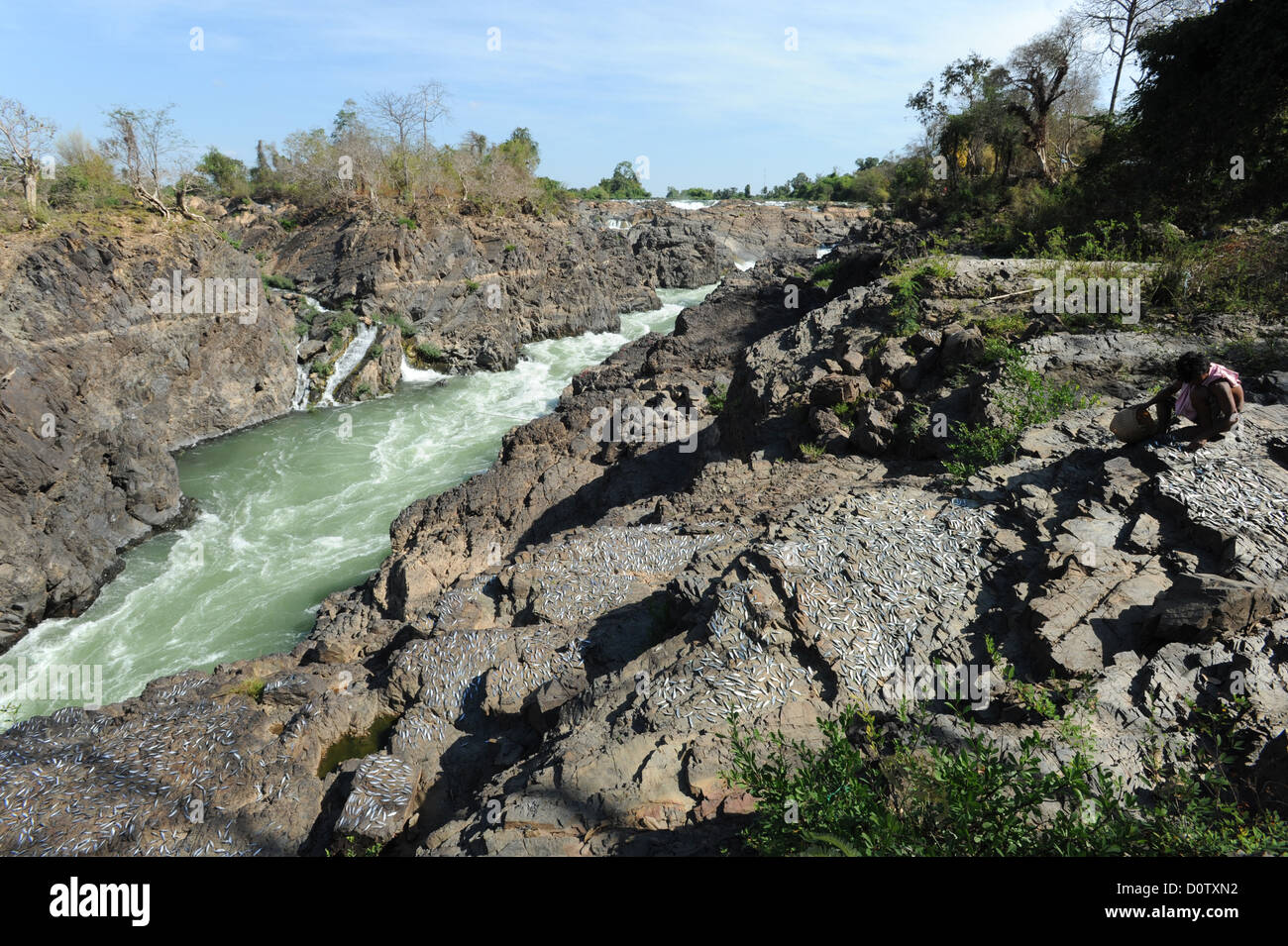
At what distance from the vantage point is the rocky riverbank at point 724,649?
3.89 metres

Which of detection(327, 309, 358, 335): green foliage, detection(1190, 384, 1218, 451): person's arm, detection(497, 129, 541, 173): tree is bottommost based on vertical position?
detection(1190, 384, 1218, 451): person's arm

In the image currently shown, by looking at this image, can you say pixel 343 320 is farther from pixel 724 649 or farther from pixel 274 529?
pixel 724 649

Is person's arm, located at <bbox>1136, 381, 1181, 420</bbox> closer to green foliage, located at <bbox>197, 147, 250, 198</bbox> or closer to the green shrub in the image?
the green shrub

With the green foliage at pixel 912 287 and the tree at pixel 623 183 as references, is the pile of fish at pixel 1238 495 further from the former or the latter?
the tree at pixel 623 183

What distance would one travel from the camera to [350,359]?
69.7 feet

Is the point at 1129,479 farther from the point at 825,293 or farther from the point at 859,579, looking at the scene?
the point at 825,293

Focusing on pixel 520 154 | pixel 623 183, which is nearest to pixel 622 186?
pixel 623 183

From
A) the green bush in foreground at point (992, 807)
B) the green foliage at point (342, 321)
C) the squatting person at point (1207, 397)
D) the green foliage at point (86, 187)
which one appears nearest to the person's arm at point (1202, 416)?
the squatting person at point (1207, 397)

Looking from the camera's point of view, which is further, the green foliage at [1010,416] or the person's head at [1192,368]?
the green foliage at [1010,416]

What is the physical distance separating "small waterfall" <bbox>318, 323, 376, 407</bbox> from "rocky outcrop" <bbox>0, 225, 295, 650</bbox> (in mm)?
1127

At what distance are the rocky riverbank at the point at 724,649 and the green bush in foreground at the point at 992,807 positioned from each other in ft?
1.03

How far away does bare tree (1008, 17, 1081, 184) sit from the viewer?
1817 cm

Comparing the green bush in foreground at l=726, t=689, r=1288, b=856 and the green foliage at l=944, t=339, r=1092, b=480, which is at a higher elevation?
the green foliage at l=944, t=339, r=1092, b=480

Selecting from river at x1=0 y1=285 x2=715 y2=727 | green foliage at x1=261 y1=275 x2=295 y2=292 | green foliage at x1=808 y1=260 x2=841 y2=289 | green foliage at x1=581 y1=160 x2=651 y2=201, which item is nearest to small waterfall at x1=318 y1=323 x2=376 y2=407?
river at x1=0 y1=285 x2=715 y2=727
